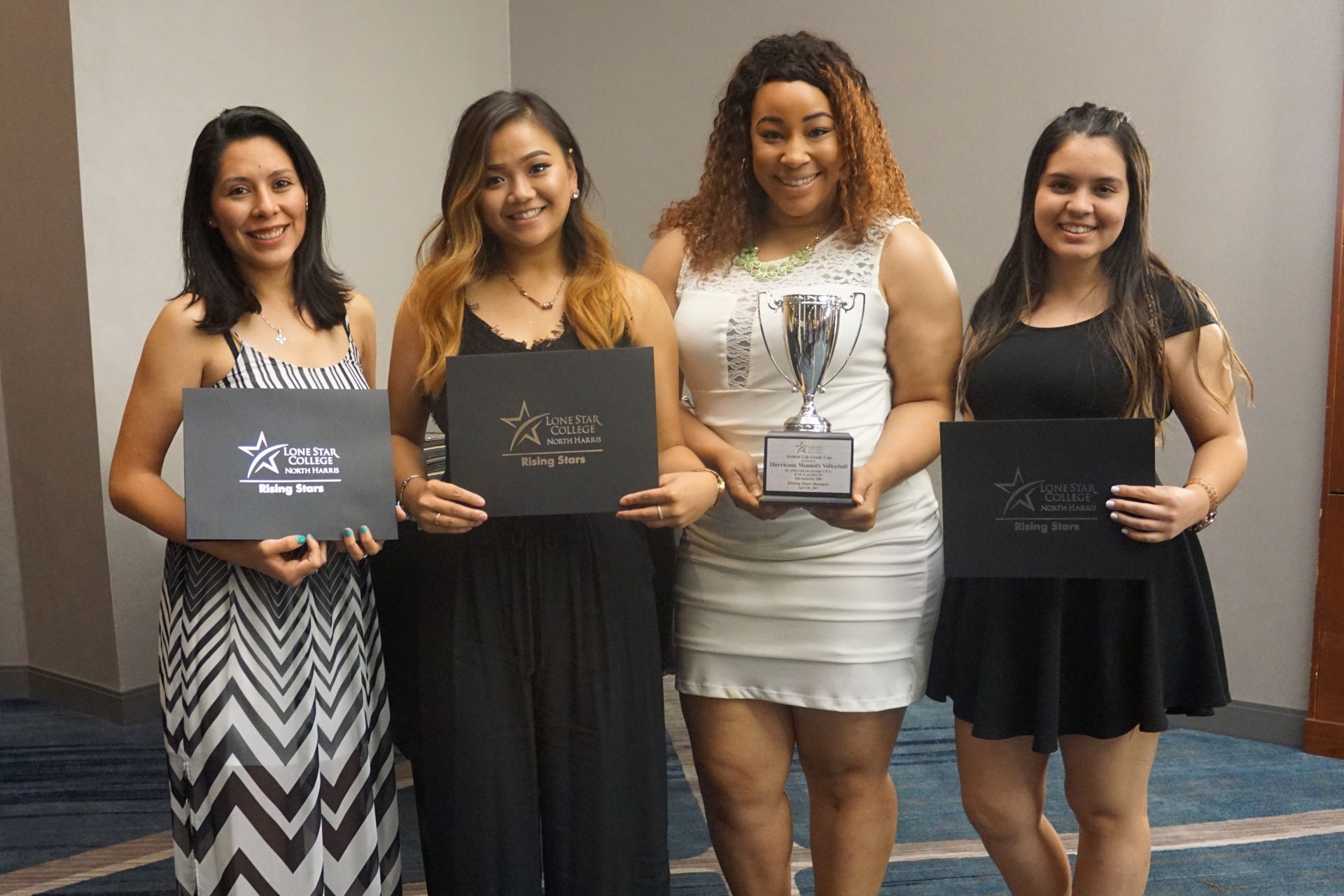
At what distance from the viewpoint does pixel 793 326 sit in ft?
5.98

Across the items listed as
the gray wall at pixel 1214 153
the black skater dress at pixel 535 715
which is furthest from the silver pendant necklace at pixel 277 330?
the gray wall at pixel 1214 153

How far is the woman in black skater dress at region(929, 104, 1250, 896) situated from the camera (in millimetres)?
1763

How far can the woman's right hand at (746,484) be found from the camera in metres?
1.82

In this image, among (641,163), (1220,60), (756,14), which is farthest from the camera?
(641,163)

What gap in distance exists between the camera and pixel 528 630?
1.69 m

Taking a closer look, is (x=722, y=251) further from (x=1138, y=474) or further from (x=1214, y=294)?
(x=1214, y=294)

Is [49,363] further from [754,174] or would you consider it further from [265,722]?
[754,174]

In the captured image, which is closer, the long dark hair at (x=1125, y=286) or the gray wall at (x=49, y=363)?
the long dark hair at (x=1125, y=286)

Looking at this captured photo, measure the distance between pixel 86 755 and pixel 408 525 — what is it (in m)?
2.23

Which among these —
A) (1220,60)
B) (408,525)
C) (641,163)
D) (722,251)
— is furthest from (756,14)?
(408,525)

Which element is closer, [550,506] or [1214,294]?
[550,506]

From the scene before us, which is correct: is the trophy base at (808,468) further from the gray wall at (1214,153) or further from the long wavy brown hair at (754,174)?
the gray wall at (1214,153)

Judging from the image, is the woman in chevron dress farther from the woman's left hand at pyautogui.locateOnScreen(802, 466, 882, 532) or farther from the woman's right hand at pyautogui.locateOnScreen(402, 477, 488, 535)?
the woman's left hand at pyautogui.locateOnScreen(802, 466, 882, 532)

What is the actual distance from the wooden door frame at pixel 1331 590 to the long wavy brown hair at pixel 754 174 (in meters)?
2.12
